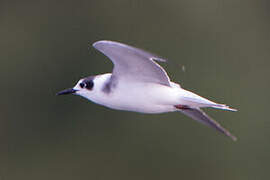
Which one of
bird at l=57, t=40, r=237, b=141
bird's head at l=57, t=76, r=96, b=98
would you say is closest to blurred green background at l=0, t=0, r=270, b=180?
bird's head at l=57, t=76, r=96, b=98

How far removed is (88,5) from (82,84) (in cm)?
427

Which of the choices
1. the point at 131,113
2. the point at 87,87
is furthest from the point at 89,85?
the point at 131,113

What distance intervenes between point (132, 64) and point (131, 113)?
13.1 ft

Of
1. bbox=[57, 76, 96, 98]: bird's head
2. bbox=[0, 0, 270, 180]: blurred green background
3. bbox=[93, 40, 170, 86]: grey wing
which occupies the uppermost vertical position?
bbox=[93, 40, 170, 86]: grey wing

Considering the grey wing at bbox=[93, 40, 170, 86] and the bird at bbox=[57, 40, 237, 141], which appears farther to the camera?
the bird at bbox=[57, 40, 237, 141]

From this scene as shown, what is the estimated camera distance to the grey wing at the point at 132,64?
3184mm

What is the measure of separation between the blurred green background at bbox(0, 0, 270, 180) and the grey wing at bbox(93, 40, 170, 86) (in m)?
3.15

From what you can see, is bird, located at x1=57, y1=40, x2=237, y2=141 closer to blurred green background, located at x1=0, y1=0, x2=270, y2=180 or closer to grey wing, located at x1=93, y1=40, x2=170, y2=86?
grey wing, located at x1=93, y1=40, x2=170, y2=86

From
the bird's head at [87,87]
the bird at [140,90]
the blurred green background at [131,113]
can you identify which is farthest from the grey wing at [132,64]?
the blurred green background at [131,113]

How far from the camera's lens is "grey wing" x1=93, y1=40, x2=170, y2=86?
3.18 m

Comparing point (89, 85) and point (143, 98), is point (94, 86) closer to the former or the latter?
point (89, 85)

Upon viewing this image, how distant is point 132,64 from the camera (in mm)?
3346

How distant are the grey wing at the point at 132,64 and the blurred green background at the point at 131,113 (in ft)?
10.3

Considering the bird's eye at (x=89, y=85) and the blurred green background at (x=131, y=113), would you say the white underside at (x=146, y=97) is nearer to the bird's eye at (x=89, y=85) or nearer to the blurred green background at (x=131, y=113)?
the bird's eye at (x=89, y=85)
